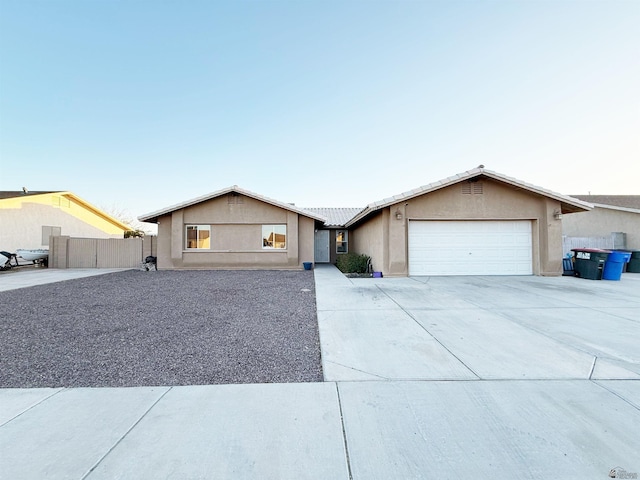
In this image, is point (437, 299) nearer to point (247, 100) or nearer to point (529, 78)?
point (529, 78)

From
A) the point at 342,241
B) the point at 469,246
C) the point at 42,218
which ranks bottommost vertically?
the point at 469,246

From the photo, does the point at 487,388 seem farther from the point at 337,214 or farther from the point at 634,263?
the point at 337,214

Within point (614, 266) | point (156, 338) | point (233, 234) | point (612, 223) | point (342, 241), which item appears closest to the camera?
point (156, 338)

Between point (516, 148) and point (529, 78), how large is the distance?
4.26m

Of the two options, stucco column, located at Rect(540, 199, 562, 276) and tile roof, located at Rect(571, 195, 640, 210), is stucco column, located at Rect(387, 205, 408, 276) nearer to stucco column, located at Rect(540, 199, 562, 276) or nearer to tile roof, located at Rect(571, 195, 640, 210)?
stucco column, located at Rect(540, 199, 562, 276)

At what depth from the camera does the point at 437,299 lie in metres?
6.86

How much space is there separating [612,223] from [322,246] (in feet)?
60.0

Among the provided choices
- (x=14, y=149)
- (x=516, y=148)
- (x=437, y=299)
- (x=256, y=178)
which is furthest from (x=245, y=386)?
(x=14, y=149)

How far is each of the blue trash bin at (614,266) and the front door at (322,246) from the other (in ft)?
45.2

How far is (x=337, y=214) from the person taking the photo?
22.1 meters

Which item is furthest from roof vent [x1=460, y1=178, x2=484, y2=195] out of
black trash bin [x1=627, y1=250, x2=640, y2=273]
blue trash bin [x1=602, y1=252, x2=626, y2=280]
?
black trash bin [x1=627, y1=250, x2=640, y2=273]

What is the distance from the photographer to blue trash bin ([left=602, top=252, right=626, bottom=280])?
9.79 meters

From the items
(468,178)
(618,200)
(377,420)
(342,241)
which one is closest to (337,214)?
(342,241)

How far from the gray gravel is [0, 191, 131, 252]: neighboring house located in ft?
42.1
